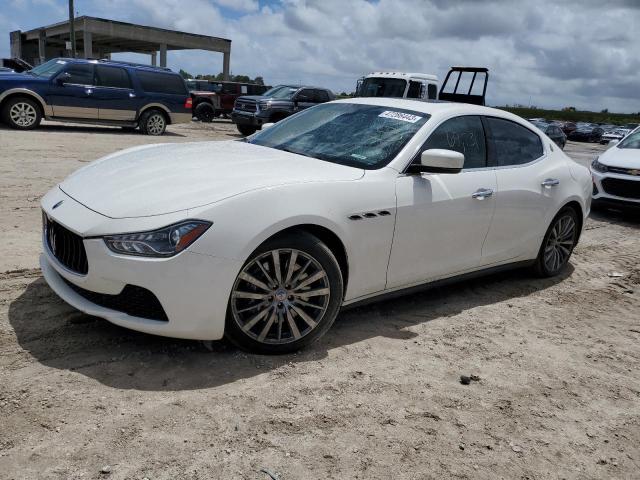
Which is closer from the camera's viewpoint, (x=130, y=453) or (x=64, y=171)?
(x=130, y=453)

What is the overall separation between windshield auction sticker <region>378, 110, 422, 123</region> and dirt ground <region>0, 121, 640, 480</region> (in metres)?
1.45

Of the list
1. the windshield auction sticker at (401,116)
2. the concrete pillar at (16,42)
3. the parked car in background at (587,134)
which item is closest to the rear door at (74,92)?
the windshield auction sticker at (401,116)

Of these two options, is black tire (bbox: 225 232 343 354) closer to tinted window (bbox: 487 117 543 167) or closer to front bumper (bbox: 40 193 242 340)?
front bumper (bbox: 40 193 242 340)

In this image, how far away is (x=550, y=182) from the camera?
5.12m

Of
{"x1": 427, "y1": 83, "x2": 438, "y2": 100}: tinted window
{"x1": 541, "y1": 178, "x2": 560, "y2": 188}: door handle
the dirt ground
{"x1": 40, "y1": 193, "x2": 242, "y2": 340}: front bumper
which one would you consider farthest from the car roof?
{"x1": 427, "y1": 83, "x2": 438, "y2": 100}: tinted window

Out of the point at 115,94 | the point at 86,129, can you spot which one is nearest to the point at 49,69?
the point at 115,94

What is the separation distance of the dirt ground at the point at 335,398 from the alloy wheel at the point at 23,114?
11.2 m

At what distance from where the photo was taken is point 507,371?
366 centimetres

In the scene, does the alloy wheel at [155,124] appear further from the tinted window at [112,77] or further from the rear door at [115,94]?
the tinted window at [112,77]

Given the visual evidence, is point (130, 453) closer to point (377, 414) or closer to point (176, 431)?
point (176, 431)

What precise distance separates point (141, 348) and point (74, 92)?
13.3m

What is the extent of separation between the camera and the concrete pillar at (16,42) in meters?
46.3

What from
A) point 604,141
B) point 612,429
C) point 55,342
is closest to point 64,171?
point 55,342

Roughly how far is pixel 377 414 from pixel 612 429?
128cm
